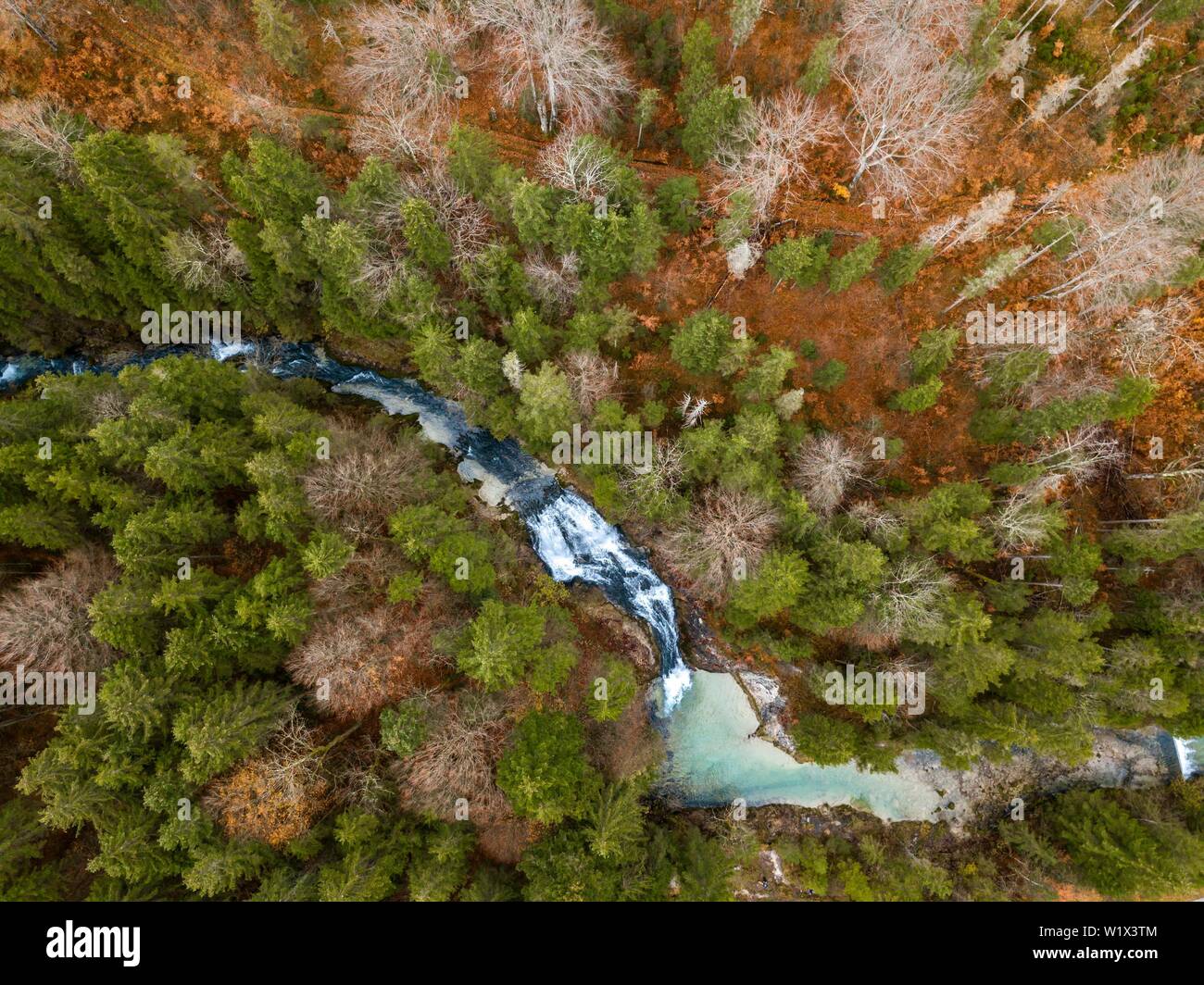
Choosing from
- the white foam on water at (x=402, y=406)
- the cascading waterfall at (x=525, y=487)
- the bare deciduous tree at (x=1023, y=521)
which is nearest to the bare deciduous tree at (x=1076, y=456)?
the bare deciduous tree at (x=1023, y=521)

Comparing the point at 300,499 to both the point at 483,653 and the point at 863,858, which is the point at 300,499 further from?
the point at 863,858

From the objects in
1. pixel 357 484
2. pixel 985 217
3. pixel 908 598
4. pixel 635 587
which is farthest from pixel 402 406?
pixel 985 217

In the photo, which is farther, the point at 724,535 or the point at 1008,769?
the point at 1008,769

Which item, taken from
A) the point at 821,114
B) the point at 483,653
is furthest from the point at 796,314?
the point at 483,653

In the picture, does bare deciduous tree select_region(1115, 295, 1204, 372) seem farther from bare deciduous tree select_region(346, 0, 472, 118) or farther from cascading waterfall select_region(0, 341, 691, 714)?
bare deciduous tree select_region(346, 0, 472, 118)

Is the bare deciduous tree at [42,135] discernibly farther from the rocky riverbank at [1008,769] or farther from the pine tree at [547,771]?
the rocky riverbank at [1008,769]

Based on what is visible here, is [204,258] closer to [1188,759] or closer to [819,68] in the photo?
[819,68]

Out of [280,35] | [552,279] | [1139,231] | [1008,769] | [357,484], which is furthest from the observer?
[1008,769]
